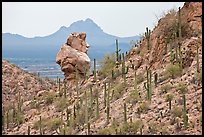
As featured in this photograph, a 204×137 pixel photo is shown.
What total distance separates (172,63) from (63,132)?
19.0 ft

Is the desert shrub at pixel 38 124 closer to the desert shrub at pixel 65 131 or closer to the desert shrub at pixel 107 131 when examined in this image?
the desert shrub at pixel 65 131

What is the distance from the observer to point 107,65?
24.4 m

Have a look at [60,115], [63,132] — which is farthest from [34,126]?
[63,132]

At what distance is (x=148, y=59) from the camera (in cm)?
2231

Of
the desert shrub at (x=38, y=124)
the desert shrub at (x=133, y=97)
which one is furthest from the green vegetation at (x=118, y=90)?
the desert shrub at (x=38, y=124)

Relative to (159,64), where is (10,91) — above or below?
below

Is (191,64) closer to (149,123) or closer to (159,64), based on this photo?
(159,64)

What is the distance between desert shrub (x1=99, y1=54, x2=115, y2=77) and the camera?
78.6ft

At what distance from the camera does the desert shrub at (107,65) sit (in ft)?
78.6

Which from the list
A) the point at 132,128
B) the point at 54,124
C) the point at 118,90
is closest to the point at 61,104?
the point at 54,124

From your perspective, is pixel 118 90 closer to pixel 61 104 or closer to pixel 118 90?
pixel 118 90

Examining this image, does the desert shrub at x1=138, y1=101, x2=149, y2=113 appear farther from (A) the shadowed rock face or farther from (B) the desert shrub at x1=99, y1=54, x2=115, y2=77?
(A) the shadowed rock face

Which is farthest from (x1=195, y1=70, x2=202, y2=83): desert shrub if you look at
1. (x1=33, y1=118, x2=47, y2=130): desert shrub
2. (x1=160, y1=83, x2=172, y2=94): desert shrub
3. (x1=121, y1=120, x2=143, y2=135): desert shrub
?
(x1=33, y1=118, x2=47, y2=130): desert shrub

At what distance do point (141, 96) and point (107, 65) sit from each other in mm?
6275
